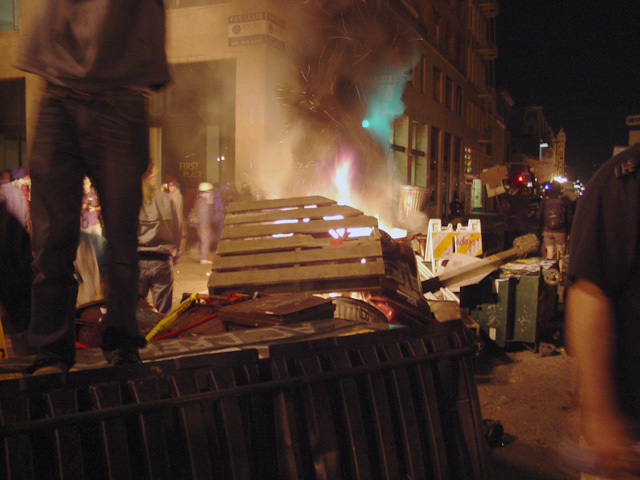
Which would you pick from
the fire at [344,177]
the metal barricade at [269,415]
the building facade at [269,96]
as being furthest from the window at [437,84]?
the metal barricade at [269,415]

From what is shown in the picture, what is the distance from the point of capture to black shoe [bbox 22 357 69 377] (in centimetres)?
187

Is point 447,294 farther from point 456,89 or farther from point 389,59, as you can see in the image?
point 456,89

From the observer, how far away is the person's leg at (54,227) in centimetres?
191

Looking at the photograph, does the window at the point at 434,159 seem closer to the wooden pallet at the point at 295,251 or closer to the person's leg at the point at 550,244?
the person's leg at the point at 550,244

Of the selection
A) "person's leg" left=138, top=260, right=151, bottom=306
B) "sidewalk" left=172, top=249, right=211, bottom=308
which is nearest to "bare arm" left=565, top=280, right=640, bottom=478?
"person's leg" left=138, top=260, right=151, bottom=306

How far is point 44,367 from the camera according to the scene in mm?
1903

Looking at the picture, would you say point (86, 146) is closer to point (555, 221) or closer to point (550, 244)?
point (555, 221)

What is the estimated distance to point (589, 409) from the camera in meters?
1.66

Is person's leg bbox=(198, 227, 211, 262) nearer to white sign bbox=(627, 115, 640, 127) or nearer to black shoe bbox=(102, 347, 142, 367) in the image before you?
white sign bbox=(627, 115, 640, 127)

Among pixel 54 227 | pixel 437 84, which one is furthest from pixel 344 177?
pixel 437 84

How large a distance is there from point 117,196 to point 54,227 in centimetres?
26

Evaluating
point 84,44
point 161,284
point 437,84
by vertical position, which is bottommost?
point 161,284

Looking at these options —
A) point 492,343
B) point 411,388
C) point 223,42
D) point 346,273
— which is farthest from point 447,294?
point 223,42

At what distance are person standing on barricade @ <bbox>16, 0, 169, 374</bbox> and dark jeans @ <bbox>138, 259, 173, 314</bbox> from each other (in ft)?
12.4
